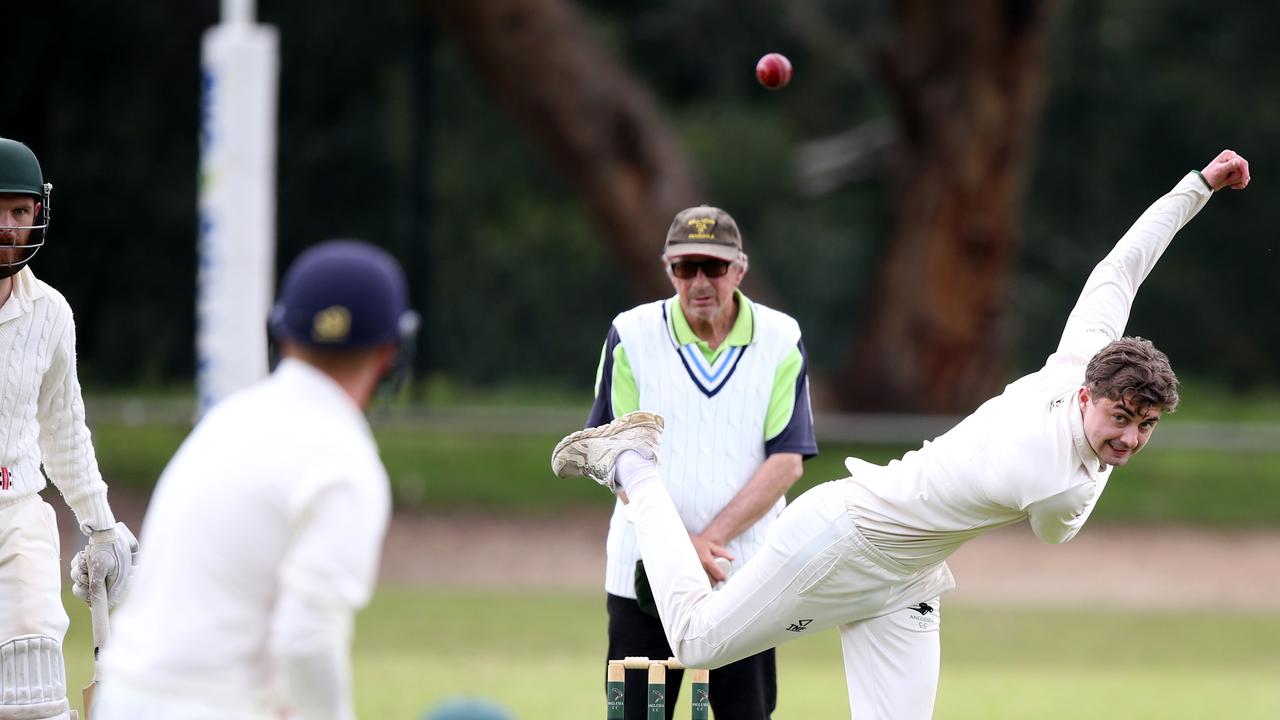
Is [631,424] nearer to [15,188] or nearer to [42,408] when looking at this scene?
[42,408]

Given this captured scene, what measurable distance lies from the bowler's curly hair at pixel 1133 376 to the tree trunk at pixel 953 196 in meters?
9.76

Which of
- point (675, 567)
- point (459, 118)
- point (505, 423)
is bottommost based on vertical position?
point (675, 567)

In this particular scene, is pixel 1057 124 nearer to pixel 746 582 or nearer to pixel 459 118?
pixel 459 118

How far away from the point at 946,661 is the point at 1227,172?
18.0 feet

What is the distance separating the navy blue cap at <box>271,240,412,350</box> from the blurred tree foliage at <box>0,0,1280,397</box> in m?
12.1

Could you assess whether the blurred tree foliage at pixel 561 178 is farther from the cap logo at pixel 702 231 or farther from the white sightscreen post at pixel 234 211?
the cap logo at pixel 702 231

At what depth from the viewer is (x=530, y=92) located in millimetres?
13133

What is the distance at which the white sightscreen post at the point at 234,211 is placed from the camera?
937 centimetres

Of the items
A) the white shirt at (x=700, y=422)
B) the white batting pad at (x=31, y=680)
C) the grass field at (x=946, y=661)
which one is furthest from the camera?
the grass field at (x=946, y=661)

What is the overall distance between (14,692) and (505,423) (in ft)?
33.2

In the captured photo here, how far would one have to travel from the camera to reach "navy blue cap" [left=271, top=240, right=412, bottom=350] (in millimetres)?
2791

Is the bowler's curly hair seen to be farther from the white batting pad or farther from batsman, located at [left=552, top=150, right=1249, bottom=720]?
the white batting pad

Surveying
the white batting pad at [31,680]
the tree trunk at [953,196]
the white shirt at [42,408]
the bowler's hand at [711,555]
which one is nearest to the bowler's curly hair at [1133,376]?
the bowler's hand at [711,555]

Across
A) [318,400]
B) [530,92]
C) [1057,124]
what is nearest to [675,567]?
[318,400]
